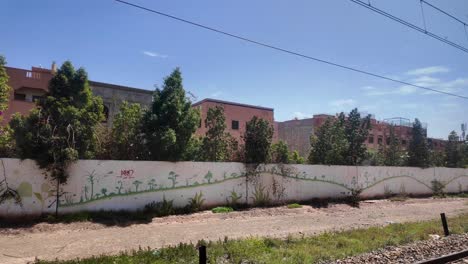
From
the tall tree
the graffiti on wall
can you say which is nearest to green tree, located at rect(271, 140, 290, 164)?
the graffiti on wall

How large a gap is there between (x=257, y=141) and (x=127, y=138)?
6156mm

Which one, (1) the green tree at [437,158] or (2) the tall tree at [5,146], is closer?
(2) the tall tree at [5,146]

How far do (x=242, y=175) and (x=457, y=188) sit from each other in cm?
2498

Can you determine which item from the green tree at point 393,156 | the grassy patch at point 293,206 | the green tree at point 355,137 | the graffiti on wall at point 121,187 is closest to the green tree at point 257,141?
the grassy patch at point 293,206

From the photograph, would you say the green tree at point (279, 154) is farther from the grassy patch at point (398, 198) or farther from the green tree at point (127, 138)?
the grassy patch at point (398, 198)

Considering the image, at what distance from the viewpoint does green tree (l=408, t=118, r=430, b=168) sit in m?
29.5

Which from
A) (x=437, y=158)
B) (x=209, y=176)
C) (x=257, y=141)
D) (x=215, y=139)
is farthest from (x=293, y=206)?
(x=437, y=158)

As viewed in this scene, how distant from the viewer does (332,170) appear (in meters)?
21.8

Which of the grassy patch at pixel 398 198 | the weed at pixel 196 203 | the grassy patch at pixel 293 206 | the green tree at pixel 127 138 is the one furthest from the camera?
the grassy patch at pixel 398 198

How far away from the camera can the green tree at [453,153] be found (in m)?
35.9

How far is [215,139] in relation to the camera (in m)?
18.2

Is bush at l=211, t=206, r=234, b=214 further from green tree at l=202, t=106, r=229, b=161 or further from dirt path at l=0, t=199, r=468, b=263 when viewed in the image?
green tree at l=202, t=106, r=229, b=161

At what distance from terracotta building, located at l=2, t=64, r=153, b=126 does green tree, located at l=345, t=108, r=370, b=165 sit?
1468 cm

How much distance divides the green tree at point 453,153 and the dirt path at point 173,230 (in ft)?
67.2
